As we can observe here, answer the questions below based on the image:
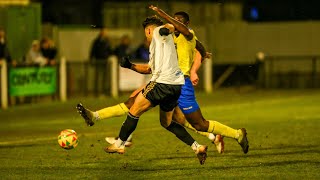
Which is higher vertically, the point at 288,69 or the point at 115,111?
the point at 115,111

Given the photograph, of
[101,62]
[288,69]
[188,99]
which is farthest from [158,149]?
[288,69]

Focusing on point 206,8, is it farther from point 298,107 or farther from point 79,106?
point 79,106

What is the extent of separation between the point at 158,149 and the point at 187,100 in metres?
2.05

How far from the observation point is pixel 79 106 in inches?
473

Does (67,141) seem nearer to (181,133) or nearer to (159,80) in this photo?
(181,133)

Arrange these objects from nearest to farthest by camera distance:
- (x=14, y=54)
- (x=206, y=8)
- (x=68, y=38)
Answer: (x=14, y=54)
(x=68, y=38)
(x=206, y=8)

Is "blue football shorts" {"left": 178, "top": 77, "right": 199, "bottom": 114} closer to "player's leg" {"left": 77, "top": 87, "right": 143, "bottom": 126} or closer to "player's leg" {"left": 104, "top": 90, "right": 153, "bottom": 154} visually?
"player's leg" {"left": 104, "top": 90, "right": 153, "bottom": 154}

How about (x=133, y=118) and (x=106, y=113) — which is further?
(x=106, y=113)

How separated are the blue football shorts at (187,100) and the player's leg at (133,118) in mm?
589

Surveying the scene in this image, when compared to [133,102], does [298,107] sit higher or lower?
lower

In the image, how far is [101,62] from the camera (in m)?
26.3

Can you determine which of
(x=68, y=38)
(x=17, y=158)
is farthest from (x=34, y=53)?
(x=17, y=158)

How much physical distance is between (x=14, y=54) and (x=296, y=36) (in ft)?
39.5

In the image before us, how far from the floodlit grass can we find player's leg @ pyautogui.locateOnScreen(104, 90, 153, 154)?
0.28 m
